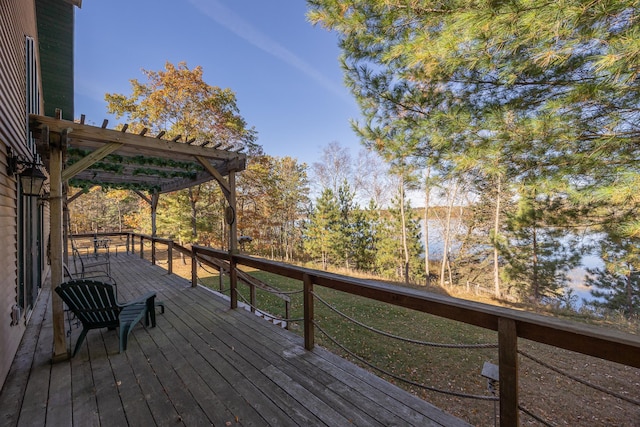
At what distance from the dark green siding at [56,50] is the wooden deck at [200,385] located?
596 centimetres

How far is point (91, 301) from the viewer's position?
279 centimetres

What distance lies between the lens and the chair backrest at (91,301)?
2.63 meters

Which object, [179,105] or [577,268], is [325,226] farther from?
[577,268]

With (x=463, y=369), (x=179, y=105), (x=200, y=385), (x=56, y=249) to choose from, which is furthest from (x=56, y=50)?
(x=463, y=369)

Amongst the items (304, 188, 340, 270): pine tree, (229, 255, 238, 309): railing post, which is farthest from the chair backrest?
(304, 188, 340, 270): pine tree

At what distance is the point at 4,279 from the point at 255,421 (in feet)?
8.95

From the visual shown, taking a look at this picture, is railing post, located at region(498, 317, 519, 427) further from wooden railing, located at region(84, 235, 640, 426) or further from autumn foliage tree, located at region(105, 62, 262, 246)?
autumn foliage tree, located at region(105, 62, 262, 246)

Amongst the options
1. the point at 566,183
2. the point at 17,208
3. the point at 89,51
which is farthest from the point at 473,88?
the point at 89,51

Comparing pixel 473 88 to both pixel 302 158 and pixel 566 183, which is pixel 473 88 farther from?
pixel 302 158

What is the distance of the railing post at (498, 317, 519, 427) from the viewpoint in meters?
1.41

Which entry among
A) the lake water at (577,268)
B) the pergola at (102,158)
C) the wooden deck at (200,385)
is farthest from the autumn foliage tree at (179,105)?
the lake water at (577,268)

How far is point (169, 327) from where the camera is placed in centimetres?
341

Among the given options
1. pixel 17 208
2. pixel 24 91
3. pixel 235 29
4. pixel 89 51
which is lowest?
pixel 17 208

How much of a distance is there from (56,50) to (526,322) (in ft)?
29.6
